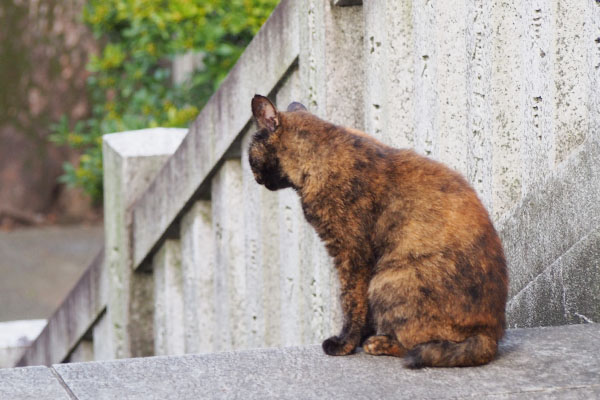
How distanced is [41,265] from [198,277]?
22.5ft

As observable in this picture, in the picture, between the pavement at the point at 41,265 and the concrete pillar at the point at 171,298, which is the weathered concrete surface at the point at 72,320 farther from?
the pavement at the point at 41,265

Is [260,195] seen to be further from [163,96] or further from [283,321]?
Result: [163,96]

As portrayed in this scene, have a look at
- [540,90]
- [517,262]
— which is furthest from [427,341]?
[540,90]

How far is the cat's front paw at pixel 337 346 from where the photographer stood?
3164mm

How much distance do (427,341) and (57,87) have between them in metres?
12.2

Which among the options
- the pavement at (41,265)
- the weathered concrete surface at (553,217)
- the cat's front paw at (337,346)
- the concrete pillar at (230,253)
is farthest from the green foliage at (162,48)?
the cat's front paw at (337,346)

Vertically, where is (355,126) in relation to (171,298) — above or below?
above

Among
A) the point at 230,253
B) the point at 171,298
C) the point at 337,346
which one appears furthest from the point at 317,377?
the point at 171,298

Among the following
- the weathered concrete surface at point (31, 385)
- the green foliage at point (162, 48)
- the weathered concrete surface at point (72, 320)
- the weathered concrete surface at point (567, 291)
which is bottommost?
the weathered concrete surface at point (72, 320)

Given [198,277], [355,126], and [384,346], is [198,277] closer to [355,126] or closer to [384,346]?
[355,126]

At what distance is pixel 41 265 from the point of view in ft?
40.1

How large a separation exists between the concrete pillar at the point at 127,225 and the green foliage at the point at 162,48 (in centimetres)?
149

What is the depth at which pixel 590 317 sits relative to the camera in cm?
334

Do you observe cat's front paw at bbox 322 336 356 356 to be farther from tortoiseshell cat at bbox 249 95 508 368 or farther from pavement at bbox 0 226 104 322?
pavement at bbox 0 226 104 322
